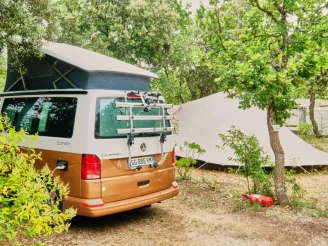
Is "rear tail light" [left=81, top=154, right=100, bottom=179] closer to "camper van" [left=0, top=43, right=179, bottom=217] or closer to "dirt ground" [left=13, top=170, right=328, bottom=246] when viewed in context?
"camper van" [left=0, top=43, right=179, bottom=217]

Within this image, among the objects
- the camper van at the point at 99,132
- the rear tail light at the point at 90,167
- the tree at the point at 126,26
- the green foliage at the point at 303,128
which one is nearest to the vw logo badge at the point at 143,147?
the camper van at the point at 99,132

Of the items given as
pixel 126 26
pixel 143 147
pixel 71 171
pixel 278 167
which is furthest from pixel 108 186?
pixel 126 26

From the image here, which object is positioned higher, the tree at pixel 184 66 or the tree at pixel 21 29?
the tree at pixel 184 66

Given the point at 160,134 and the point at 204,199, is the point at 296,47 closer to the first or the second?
the point at 160,134

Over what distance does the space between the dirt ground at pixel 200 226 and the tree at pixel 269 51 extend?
83 cm

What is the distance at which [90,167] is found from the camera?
4.27 meters

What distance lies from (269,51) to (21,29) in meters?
4.73

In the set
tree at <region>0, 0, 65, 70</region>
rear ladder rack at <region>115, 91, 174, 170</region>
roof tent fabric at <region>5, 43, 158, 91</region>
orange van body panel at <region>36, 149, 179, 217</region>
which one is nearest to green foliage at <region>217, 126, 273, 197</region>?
rear ladder rack at <region>115, 91, 174, 170</region>

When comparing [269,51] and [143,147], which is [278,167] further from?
[143,147]

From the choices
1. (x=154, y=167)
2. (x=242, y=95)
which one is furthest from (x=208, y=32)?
(x=154, y=167)

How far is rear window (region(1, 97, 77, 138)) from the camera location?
4.62 metres

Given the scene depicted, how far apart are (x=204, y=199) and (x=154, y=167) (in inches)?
84.7

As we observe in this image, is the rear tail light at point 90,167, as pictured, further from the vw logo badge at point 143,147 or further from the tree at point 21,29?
the tree at point 21,29

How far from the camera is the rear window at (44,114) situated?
4.62 m
